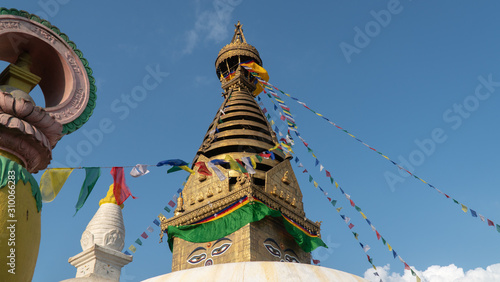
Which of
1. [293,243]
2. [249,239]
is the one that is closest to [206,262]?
[249,239]

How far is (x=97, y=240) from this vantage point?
8.84 m

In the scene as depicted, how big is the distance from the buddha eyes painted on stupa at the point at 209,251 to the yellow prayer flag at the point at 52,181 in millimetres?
12401

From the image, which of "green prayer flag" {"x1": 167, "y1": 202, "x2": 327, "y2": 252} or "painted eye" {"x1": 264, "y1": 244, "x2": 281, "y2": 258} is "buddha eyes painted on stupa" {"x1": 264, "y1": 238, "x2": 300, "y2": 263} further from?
"green prayer flag" {"x1": 167, "y1": 202, "x2": 327, "y2": 252}

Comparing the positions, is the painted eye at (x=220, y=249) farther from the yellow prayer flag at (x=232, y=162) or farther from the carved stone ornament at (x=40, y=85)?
the carved stone ornament at (x=40, y=85)

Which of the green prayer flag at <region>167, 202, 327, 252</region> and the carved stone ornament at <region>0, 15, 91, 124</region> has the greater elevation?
the green prayer flag at <region>167, 202, 327, 252</region>

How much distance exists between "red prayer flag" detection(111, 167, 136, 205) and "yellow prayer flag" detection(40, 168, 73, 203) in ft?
7.99

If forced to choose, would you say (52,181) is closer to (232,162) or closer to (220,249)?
(232,162)

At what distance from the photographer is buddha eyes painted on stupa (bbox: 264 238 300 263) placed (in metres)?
18.5

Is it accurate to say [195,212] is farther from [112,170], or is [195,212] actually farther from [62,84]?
[62,84]

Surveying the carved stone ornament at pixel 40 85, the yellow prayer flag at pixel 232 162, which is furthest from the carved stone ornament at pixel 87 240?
the yellow prayer flag at pixel 232 162

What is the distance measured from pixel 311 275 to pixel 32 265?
3.96 m

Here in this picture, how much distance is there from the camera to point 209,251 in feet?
61.1

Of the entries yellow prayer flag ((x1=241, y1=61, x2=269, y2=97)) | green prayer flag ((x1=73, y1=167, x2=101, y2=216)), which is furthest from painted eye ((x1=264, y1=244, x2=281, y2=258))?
green prayer flag ((x1=73, y1=167, x2=101, y2=216))

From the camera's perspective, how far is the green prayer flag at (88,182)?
23.5 feet
